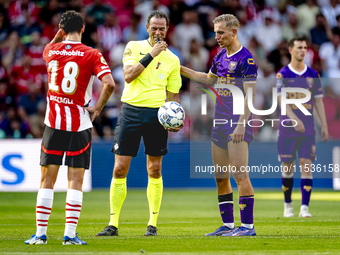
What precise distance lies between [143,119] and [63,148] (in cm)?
126

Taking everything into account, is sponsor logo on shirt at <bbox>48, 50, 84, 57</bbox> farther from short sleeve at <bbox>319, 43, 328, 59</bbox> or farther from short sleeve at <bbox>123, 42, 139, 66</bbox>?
short sleeve at <bbox>319, 43, 328, 59</bbox>

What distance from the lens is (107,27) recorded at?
16.7 meters

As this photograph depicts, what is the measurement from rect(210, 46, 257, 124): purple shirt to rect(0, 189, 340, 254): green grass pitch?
1.55 meters

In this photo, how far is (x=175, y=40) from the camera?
16.7 meters

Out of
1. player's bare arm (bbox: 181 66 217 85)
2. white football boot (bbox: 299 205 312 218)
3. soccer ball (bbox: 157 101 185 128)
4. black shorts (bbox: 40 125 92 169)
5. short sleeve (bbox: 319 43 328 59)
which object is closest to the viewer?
black shorts (bbox: 40 125 92 169)

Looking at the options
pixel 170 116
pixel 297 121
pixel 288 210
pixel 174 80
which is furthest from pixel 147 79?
pixel 288 210

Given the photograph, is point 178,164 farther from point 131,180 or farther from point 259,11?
point 259,11

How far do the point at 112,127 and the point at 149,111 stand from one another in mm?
8103

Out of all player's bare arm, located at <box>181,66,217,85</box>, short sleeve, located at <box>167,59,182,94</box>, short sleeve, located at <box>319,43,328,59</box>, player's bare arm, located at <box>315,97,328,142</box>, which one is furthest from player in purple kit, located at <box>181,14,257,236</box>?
short sleeve, located at <box>319,43,328,59</box>

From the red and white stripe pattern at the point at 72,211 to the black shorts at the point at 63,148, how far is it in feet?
1.00

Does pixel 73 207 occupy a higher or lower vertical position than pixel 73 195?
lower

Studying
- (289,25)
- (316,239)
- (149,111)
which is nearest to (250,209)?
(316,239)

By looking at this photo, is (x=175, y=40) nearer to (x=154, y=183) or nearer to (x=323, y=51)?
(x=323, y=51)

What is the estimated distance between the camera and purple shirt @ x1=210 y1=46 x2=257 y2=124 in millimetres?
6297
